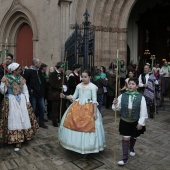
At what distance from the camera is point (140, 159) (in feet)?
12.6

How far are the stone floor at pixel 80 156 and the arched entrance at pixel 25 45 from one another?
10.9 metres

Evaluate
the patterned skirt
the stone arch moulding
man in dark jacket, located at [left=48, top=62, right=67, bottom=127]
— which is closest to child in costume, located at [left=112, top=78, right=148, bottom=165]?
the patterned skirt

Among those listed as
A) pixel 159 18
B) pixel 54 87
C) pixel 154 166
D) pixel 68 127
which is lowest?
pixel 154 166

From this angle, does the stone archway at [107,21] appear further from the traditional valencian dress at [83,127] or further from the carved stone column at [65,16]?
the traditional valencian dress at [83,127]

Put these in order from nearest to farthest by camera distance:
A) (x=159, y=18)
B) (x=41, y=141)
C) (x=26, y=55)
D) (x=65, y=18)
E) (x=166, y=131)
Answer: (x=41, y=141)
(x=166, y=131)
(x=65, y=18)
(x=159, y=18)
(x=26, y=55)

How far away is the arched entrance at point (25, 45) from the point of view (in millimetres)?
15039

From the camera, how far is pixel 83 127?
3.71 m

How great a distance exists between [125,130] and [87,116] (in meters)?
0.67

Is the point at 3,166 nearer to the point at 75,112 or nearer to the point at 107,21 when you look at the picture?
the point at 75,112

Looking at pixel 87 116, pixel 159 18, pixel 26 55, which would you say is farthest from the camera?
pixel 26 55

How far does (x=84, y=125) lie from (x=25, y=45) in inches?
504

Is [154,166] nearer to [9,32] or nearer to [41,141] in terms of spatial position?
[41,141]

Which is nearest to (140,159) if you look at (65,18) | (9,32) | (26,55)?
(65,18)

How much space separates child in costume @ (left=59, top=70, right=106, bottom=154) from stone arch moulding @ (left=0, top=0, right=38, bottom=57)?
9.90m
